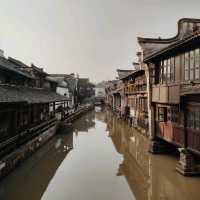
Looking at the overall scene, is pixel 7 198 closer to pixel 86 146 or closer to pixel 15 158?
pixel 15 158

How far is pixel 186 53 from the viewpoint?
1338cm

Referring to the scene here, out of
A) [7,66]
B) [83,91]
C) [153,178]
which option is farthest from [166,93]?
[83,91]

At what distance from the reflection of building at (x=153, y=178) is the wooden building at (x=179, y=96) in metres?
0.93

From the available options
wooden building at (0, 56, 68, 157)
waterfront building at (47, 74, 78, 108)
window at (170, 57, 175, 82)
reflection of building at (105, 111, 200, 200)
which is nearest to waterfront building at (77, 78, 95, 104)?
waterfront building at (47, 74, 78, 108)

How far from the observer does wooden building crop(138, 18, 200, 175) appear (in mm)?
12461

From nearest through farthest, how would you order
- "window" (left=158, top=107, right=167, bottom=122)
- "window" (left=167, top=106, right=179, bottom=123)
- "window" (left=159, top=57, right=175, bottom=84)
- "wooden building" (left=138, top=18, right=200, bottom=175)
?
"wooden building" (left=138, top=18, right=200, bottom=175) < "window" (left=159, top=57, right=175, bottom=84) < "window" (left=167, top=106, right=179, bottom=123) < "window" (left=158, top=107, right=167, bottom=122)

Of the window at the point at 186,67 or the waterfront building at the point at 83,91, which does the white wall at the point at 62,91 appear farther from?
the window at the point at 186,67

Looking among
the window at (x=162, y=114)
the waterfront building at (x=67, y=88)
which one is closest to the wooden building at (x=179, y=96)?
the window at (x=162, y=114)

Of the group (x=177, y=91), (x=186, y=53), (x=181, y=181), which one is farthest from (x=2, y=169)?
(x=186, y=53)

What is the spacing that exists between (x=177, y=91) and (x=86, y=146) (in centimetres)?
1206

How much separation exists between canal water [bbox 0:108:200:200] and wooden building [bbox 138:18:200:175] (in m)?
1.41

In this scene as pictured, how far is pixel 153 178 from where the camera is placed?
13781 millimetres

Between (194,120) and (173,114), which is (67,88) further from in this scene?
(194,120)

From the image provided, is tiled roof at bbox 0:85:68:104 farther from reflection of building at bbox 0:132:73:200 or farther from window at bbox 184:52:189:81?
window at bbox 184:52:189:81
